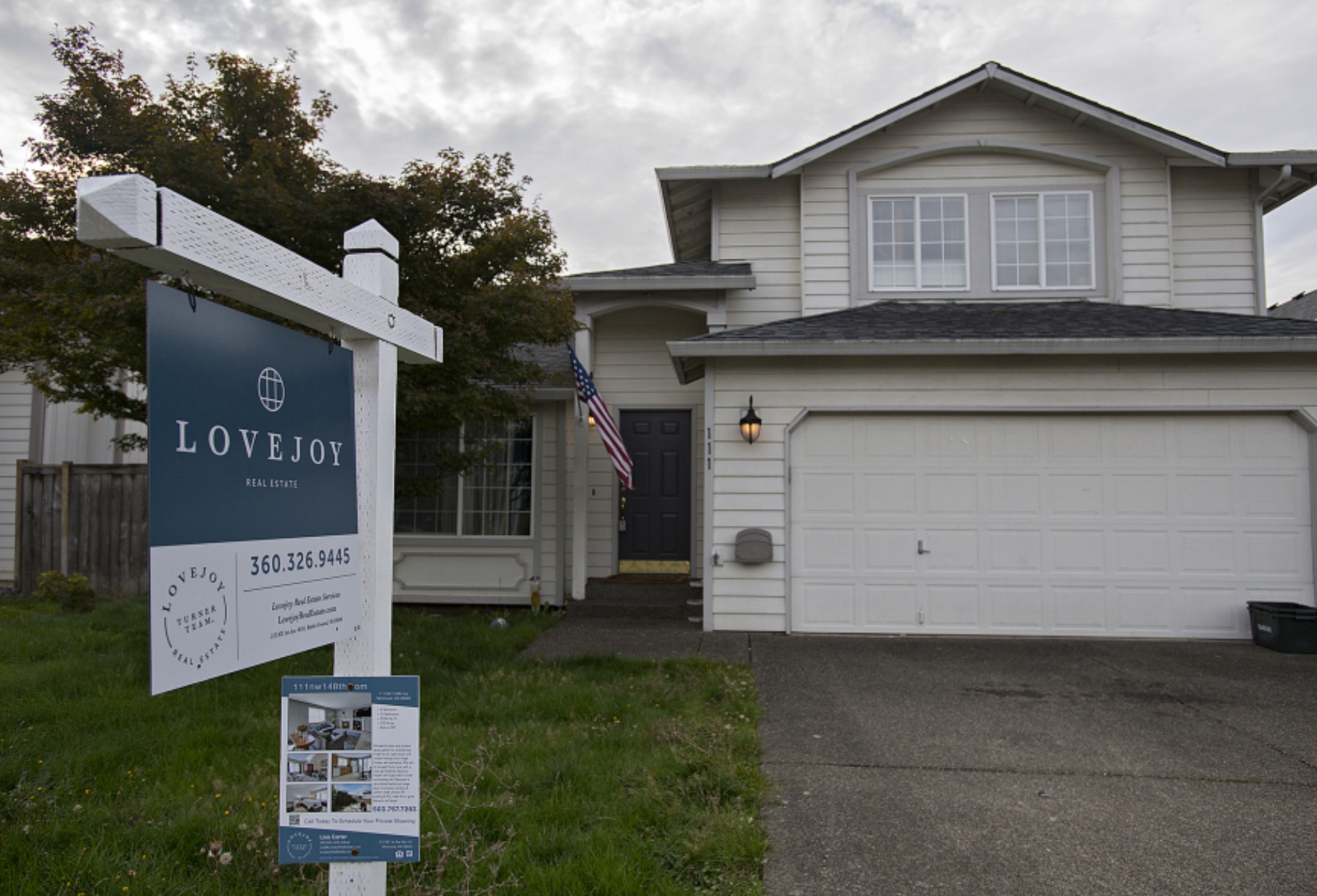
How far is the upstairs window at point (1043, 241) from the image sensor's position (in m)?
10.3

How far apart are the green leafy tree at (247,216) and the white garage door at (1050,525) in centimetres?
358

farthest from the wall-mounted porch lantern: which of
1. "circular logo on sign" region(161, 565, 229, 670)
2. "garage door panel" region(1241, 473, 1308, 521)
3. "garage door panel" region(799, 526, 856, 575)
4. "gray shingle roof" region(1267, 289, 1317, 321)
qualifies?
"gray shingle roof" region(1267, 289, 1317, 321)

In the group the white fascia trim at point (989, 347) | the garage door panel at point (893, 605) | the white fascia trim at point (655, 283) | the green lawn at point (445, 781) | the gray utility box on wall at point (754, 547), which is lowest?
the green lawn at point (445, 781)

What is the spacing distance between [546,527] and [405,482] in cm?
244

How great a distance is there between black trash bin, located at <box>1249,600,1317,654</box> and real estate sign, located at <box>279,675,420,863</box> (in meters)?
8.75

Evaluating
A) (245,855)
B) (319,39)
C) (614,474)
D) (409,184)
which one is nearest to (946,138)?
(614,474)

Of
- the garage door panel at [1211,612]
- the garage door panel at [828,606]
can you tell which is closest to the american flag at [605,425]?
the garage door panel at [828,606]

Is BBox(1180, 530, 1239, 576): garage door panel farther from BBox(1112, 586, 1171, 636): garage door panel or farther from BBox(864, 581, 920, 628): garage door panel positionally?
BBox(864, 581, 920, 628): garage door panel

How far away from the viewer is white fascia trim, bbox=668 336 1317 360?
827cm

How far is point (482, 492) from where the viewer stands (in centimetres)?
1099

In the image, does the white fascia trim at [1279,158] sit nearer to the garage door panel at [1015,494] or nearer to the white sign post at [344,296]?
the garage door panel at [1015,494]

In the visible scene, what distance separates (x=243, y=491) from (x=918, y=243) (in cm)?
991

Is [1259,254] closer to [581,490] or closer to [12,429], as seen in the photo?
[581,490]

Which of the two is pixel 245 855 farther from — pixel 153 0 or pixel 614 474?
pixel 153 0
